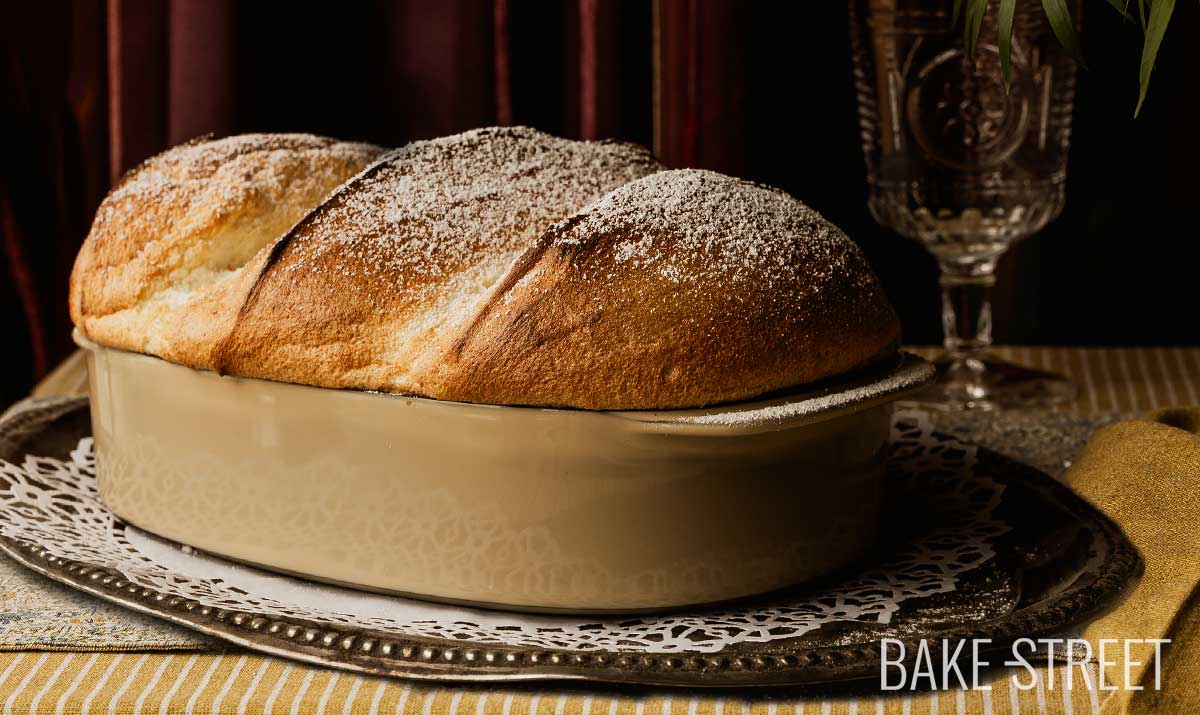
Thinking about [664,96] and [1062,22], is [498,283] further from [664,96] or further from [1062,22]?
[664,96]

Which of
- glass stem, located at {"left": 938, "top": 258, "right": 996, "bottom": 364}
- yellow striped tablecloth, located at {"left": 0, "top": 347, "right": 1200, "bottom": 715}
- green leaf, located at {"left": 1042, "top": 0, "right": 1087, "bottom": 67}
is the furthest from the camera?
glass stem, located at {"left": 938, "top": 258, "right": 996, "bottom": 364}

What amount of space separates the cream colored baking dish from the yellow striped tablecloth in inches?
3.1

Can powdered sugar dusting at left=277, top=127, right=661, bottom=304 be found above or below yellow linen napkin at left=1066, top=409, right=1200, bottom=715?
above

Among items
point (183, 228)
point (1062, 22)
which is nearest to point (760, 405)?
point (1062, 22)

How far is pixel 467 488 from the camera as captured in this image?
Result: 67cm

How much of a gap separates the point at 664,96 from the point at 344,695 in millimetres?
1015

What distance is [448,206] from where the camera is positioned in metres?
0.77

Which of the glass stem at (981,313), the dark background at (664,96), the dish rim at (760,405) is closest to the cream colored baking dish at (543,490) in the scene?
the dish rim at (760,405)

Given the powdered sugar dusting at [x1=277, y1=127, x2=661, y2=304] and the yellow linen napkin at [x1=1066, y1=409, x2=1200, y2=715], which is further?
the powdered sugar dusting at [x1=277, y1=127, x2=661, y2=304]

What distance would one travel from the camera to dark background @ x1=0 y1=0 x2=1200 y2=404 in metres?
1.48

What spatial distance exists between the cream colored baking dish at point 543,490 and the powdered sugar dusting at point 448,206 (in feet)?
0.27

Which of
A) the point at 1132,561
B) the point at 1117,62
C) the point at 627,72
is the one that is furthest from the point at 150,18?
the point at 1132,561

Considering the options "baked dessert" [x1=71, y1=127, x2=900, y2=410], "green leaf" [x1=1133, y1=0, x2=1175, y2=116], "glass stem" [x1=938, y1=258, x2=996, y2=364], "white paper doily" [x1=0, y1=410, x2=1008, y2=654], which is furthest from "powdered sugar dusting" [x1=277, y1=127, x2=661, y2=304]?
"glass stem" [x1=938, y1=258, x2=996, y2=364]

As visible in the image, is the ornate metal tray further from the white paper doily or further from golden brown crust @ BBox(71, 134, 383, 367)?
golden brown crust @ BBox(71, 134, 383, 367)
